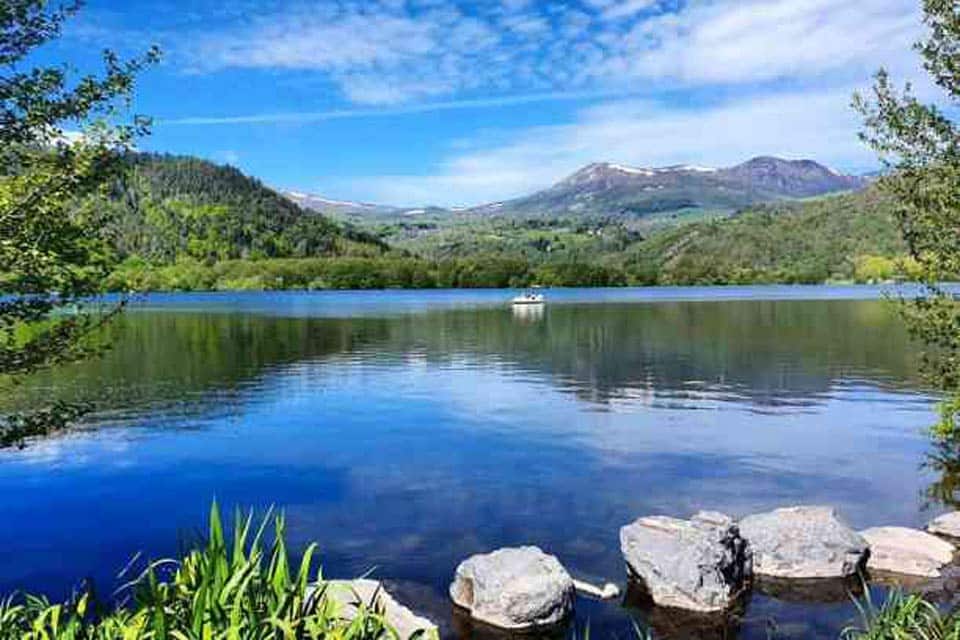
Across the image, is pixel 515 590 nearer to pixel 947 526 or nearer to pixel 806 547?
Answer: pixel 806 547

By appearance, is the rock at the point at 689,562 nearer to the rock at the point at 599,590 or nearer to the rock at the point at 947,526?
the rock at the point at 599,590

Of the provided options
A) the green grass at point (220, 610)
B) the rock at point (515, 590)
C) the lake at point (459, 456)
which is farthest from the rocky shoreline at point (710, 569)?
the green grass at point (220, 610)

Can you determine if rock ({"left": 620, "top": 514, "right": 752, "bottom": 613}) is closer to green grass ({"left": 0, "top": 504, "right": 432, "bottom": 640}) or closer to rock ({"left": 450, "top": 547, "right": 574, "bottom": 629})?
rock ({"left": 450, "top": 547, "right": 574, "bottom": 629})

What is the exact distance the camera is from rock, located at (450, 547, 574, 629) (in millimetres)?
18000

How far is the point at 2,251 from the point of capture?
14.7 metres

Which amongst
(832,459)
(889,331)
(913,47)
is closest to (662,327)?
(889,331)

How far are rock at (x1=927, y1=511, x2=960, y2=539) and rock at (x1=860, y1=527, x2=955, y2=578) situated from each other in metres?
1.33

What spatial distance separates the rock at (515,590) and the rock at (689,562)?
229 cm

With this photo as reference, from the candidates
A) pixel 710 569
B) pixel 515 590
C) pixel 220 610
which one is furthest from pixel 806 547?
pixel 220 610

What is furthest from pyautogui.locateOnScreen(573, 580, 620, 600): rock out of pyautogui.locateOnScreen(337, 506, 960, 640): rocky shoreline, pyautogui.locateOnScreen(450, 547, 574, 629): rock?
pyautogui.locateOnScreen(450, 547, 574, 629): rock

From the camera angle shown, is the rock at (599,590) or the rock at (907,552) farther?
the rock at (907,552)

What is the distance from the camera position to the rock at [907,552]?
21.0 metres

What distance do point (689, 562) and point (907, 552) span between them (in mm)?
6831

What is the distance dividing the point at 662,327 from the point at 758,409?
65437 millimetres
